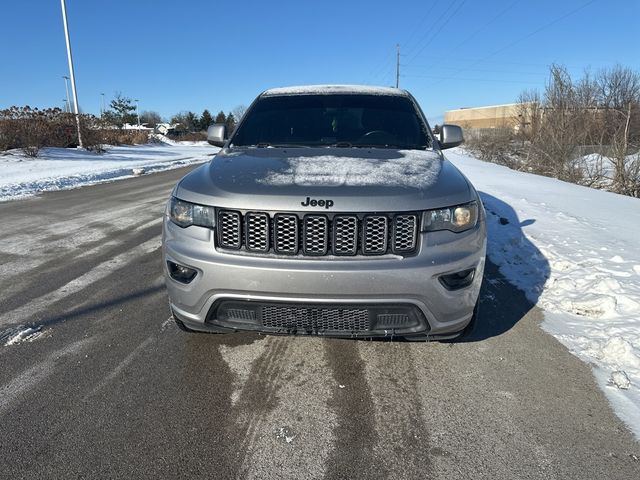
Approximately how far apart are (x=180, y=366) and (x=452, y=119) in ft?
292

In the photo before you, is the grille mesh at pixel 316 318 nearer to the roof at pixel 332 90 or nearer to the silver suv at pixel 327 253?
the silver suv at pixel 327 253

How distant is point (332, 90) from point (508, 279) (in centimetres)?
263

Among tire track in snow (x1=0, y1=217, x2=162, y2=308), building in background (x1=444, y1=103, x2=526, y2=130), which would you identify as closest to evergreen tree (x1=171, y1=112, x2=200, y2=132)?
building in background (x1=444, y1=103, x2=526, y2=130)

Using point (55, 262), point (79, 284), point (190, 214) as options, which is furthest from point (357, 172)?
point (55, 262)

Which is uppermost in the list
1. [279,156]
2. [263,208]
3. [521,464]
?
[279,156]

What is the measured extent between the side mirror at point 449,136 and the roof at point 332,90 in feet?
2.03

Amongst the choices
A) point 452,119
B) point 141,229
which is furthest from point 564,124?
point 452,119

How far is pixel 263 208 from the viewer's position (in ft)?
8.30

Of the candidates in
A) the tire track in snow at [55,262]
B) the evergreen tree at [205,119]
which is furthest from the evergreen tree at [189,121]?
the tire track in snow at [55,262]

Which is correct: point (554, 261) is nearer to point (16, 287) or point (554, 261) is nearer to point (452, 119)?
point (16, 287)

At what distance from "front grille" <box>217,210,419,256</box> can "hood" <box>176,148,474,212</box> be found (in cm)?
6

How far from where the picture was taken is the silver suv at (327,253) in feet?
8.05

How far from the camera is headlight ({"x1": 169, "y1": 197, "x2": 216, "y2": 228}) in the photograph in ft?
8.71

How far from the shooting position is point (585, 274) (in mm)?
4199
